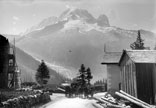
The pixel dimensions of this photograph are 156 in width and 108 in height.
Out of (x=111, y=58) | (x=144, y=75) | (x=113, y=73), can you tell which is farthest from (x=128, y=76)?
(x=111, y=58)

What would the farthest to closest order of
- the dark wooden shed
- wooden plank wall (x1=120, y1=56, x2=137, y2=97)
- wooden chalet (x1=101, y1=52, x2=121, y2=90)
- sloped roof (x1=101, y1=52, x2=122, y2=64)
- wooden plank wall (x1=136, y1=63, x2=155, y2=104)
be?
1. sloped roof (x1=101, y1=52, x2=122, y2=64)
2. wooden chalet (x1=101, y1=52, x2=121, y2=90)
3. wooden plank wall (x1=120, y1=56, x2=137, y2=97)
4. wooden plank wall (x1=136, y1=63, x2=155, y2=104)
5. the dark wooden shed

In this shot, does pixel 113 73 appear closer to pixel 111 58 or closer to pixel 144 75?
pixel 111 58

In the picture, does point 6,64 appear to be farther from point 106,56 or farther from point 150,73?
point 150,73

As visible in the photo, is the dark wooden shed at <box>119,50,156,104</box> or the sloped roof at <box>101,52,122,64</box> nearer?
the dark wooden shed at <box>119,50,156,104</box>

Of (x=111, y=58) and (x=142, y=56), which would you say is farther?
(x=111, y=58)

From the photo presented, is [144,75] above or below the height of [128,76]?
above

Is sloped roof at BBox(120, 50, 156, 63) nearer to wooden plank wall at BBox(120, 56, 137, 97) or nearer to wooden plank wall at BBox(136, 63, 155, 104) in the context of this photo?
wooden plank wall at BBox(136, 63, 155, 104)

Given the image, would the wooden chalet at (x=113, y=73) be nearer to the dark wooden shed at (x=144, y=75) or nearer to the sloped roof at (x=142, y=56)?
the sloped roof at (x=142, y=56)

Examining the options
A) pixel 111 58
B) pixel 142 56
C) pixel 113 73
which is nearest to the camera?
pixel 142 56

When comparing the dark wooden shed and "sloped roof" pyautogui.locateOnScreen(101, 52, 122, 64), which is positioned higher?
"sloped roof" pyautogui.locateOnScreen(101, 52, 122, 64)

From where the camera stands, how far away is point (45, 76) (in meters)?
67.9

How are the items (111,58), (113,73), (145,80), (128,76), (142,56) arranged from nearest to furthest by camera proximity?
(145,80)
(142,56)
(128,76)
(113,73)
(111,58)

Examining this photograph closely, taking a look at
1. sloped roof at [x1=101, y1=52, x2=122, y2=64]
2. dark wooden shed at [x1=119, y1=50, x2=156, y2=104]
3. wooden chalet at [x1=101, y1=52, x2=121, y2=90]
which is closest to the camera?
Result: dark wooden shed at [x1=119, y1=50, x2=156, y2=104]

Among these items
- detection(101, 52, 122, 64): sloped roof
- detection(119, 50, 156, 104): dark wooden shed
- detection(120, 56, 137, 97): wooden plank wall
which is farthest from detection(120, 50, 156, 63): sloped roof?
detection(101, 52, 122, 64): sloped roof
